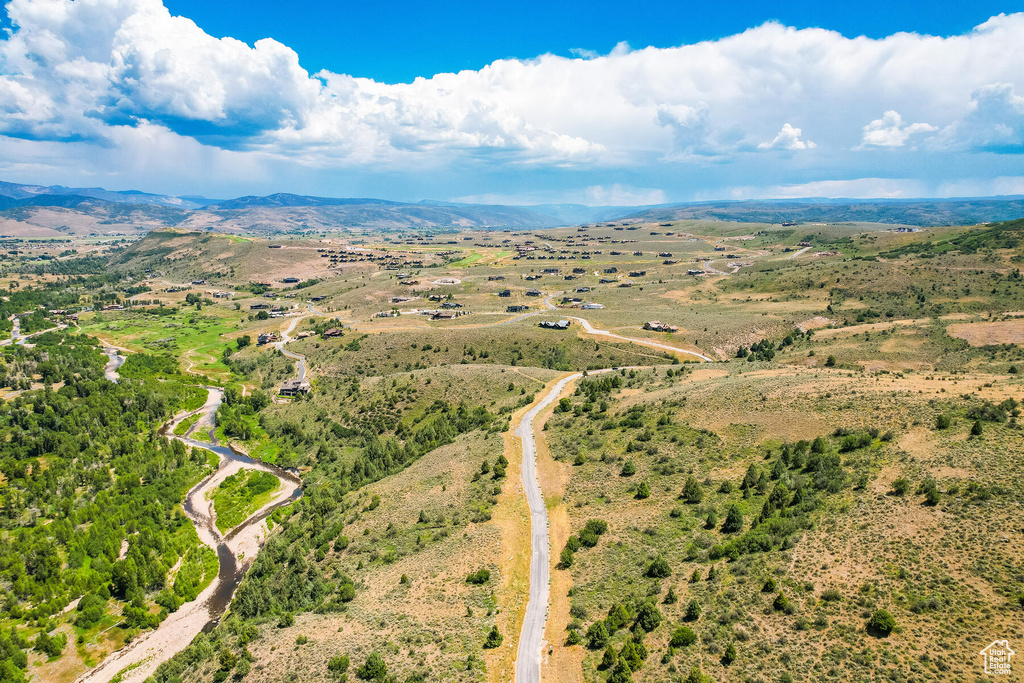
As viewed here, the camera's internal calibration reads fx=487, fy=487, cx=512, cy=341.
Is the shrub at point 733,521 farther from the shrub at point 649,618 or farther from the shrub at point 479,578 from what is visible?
the shrub at point 479,578

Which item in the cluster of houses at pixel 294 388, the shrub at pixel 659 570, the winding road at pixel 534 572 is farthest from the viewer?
the cluster of houses at pixel 294 388

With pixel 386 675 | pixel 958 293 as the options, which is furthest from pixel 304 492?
pixel 958 293

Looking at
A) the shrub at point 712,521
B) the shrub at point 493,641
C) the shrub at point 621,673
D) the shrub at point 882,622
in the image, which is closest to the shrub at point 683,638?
the shrub at point 621,673

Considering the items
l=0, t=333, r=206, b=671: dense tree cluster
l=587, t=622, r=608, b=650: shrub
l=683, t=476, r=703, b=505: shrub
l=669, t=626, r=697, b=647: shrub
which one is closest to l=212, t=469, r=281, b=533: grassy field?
l=0, t=333, r=206, b=671: dense tree cluster

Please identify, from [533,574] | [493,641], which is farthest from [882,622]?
[533,574]

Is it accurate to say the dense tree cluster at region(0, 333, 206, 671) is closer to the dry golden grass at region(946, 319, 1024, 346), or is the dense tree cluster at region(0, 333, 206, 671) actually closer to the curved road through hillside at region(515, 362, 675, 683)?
the curved road through hillside at region(515, 362, 675, 683)

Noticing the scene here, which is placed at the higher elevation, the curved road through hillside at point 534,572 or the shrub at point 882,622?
the shrub at point 882,622

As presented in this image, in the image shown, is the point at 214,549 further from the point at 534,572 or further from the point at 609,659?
the point at 609,659

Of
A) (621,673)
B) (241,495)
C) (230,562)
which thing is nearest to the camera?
(621,673)
